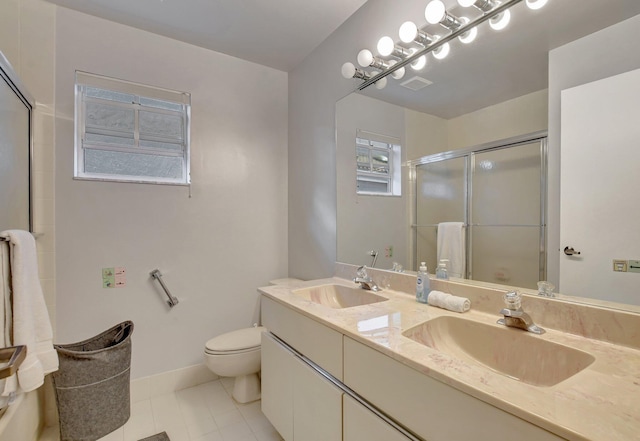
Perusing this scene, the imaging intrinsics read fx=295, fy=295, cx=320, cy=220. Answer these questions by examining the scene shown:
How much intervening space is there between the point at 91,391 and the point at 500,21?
257 centimetres

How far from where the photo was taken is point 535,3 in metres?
1.09

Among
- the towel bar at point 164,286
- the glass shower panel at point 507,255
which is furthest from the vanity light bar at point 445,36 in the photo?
the towel bar at point 164,286

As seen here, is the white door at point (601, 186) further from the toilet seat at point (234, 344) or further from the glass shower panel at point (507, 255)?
the toilet seat at point (234, 344)

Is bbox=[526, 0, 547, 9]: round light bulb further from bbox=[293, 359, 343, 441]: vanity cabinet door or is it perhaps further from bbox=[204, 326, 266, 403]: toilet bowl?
bbox=[204, 326, 266, 403]: toilet bowl

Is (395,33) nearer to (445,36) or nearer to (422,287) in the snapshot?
(445,36)

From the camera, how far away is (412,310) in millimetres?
1245

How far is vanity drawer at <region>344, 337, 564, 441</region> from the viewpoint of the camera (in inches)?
24.0

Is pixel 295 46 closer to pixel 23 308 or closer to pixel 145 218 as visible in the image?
pixel 145 218

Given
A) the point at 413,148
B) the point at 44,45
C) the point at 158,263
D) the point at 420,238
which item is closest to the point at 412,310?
the point at 420,238

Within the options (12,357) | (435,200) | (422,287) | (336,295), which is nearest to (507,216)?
(435,200)

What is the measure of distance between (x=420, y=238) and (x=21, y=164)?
2.12m

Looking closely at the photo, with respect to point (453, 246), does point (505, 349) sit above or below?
below

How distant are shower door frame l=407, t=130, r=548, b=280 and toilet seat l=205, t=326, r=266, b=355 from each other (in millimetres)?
1193

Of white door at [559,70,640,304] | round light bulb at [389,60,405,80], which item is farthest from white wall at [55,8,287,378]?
white door at [559,70,640,304]
